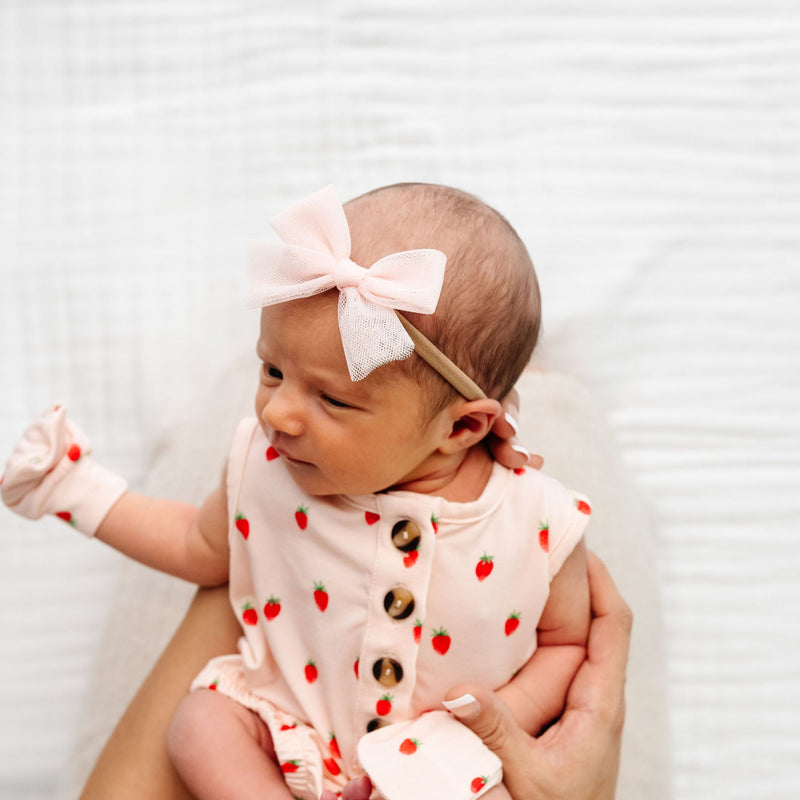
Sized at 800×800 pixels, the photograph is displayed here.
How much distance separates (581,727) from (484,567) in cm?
22

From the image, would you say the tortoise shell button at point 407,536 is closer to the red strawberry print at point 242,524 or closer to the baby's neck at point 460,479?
the baby's neck at point 460,479

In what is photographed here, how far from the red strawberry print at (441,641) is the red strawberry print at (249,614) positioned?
0.23m

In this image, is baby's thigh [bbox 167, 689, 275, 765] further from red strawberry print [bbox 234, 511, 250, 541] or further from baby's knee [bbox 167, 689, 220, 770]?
red strawberry print [bbox 234, 511, 250, 541]

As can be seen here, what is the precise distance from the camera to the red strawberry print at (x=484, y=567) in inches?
46.1

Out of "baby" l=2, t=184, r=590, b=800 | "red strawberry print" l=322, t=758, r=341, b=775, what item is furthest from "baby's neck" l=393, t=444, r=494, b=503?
"red strawberry print" l=322, t=758, r=341, b=775

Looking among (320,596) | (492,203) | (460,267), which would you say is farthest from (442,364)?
(492,203)

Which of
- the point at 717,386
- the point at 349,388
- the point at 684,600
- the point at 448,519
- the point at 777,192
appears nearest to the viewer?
the point at 349,388

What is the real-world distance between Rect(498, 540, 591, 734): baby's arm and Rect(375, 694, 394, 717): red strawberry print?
0.44ft

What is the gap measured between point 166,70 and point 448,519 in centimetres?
150

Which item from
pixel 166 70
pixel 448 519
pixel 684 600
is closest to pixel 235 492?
pixel 448 519

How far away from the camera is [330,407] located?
3.51 feet

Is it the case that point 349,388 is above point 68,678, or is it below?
above

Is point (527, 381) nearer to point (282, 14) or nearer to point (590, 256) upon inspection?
point (590, 256)

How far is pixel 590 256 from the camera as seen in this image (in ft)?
7.02
